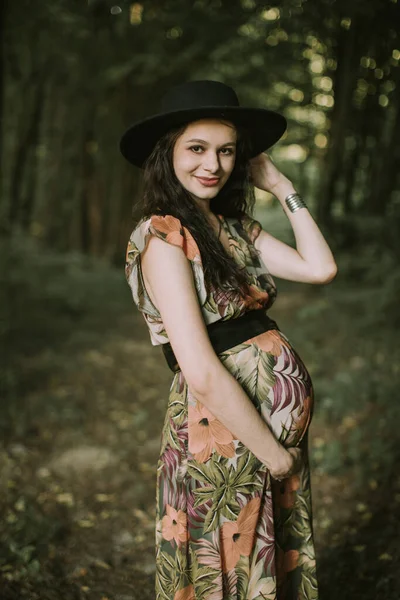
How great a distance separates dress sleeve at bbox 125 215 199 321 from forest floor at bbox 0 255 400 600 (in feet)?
6.37

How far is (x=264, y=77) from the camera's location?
6.17 m

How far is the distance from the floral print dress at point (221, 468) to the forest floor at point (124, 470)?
4.04 ft

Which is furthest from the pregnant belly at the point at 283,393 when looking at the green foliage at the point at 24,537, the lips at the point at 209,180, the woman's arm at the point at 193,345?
the green foliage at the point at 24,537

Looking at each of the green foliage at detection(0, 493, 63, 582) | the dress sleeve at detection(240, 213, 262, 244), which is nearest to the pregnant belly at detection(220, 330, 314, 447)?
the dress sleeve at detection(240, 213, 262, 244)

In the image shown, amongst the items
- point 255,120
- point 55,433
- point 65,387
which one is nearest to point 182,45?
point 65,387

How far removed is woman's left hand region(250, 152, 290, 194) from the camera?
7.04 ft

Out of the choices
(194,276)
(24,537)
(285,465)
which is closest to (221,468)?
(285,465)

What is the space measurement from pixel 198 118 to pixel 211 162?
14cm

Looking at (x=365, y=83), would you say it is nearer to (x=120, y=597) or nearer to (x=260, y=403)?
(x=260, y=403)

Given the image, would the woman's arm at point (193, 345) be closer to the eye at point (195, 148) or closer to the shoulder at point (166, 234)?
the shoulder at point (166, 234)

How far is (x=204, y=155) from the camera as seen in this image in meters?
1.73

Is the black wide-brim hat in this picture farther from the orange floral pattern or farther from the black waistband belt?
the black waistband belt

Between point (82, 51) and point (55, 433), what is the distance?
16.2ft

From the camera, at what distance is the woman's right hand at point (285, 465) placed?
1666mm
